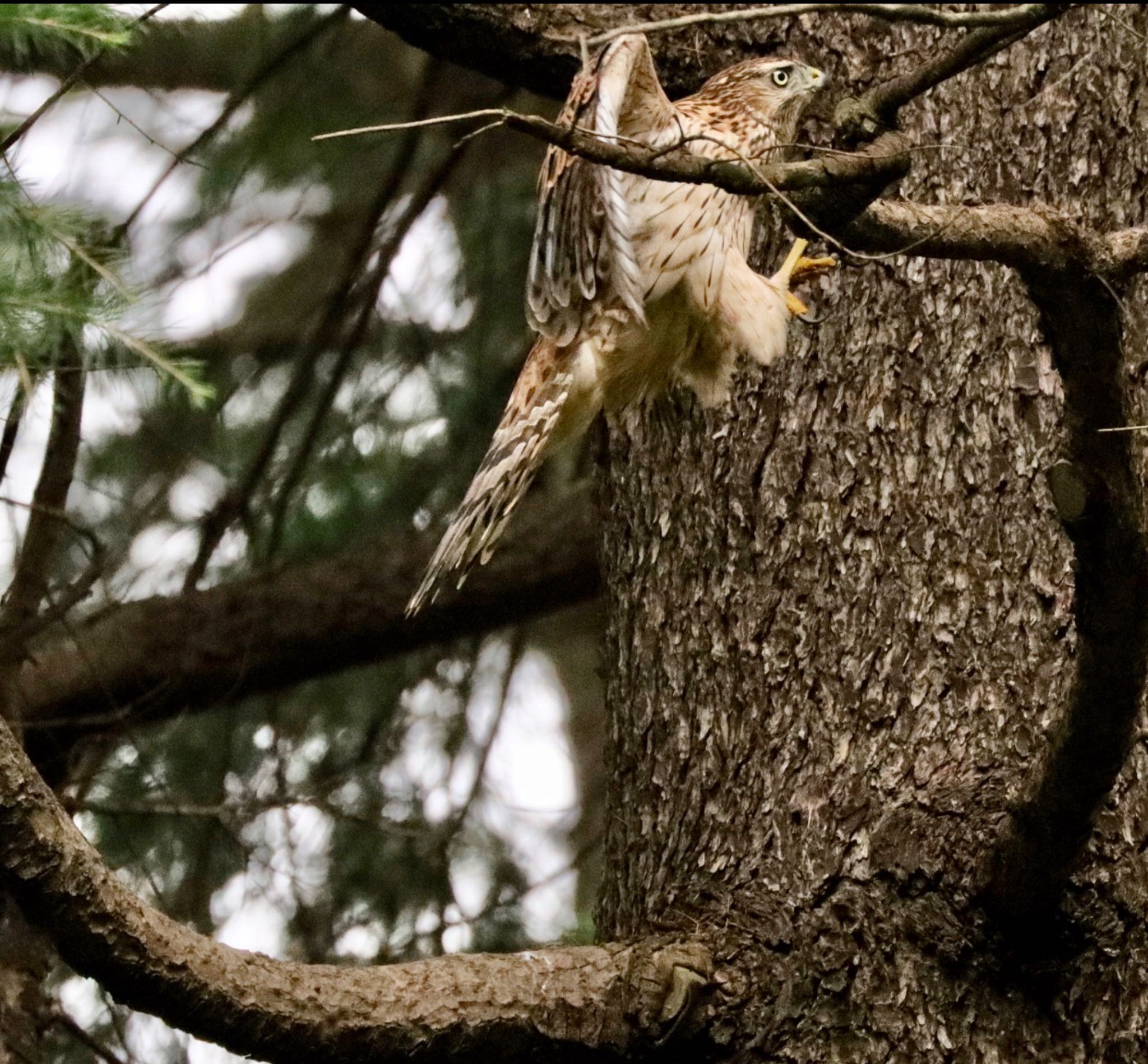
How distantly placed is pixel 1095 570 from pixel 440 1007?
1.17 m

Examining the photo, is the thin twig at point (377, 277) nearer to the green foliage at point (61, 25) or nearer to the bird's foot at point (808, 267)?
the bird's foot at point (808, 267)

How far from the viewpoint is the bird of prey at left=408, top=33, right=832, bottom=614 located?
2797 millimetres

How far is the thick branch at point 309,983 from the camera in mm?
1990

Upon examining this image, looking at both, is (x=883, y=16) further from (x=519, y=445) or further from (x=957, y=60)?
(x=519, y=445)

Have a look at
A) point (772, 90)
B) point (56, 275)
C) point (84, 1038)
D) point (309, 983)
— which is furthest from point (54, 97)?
point (84, 1038)

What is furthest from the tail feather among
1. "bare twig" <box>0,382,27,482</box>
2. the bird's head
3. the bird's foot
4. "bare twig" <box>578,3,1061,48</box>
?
"bare twig" <box>578,3,1061,48</box>

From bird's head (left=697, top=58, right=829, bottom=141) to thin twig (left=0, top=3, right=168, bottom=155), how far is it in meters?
1.11

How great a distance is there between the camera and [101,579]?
394cm

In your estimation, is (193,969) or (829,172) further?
(193,969)

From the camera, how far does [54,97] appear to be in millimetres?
2764

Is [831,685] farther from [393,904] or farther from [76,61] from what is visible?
[76,61]

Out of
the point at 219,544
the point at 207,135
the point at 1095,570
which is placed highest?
the point at 207,135

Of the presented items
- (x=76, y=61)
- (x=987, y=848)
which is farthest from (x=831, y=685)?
(x=76, y=61)

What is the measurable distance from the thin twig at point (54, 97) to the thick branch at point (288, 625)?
5.61 feet
